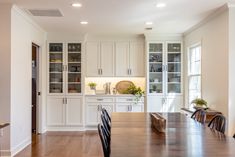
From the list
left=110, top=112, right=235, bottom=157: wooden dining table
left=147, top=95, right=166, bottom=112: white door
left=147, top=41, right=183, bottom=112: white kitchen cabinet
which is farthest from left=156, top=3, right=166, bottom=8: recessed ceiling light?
left=147, top=95, right=166, bottom=112: white door

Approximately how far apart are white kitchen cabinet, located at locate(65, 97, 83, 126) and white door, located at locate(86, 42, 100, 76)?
0.84 metres

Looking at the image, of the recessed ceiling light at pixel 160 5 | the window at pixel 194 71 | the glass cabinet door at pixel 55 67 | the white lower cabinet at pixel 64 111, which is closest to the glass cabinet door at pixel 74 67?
the glass cabinet door at pixel 55 67

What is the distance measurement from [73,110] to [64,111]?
0.78ft

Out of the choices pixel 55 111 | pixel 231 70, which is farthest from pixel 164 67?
pixel 55 111

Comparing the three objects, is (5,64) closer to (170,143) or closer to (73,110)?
(73,110)

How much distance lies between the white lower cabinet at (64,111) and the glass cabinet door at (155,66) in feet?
6.46

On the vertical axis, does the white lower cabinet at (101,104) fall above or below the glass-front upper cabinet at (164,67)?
below

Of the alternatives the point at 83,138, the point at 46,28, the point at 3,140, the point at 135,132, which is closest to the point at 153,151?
the point at 135,132

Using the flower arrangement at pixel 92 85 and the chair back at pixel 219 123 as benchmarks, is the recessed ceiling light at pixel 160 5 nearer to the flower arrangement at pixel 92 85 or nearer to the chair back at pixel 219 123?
the chair back at pixel 219 123

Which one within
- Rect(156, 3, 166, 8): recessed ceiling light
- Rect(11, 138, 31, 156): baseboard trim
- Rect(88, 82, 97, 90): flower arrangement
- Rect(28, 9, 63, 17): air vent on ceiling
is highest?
Rect(156, 3, 166, 8): recessed ceiling light

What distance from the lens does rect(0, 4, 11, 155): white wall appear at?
4.88 m

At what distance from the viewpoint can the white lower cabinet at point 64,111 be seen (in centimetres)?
770

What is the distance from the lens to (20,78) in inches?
213

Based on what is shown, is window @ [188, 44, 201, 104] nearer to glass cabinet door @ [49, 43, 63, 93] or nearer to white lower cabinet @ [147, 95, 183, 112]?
white lower cabinet @ [147, 95, 183, 112]
